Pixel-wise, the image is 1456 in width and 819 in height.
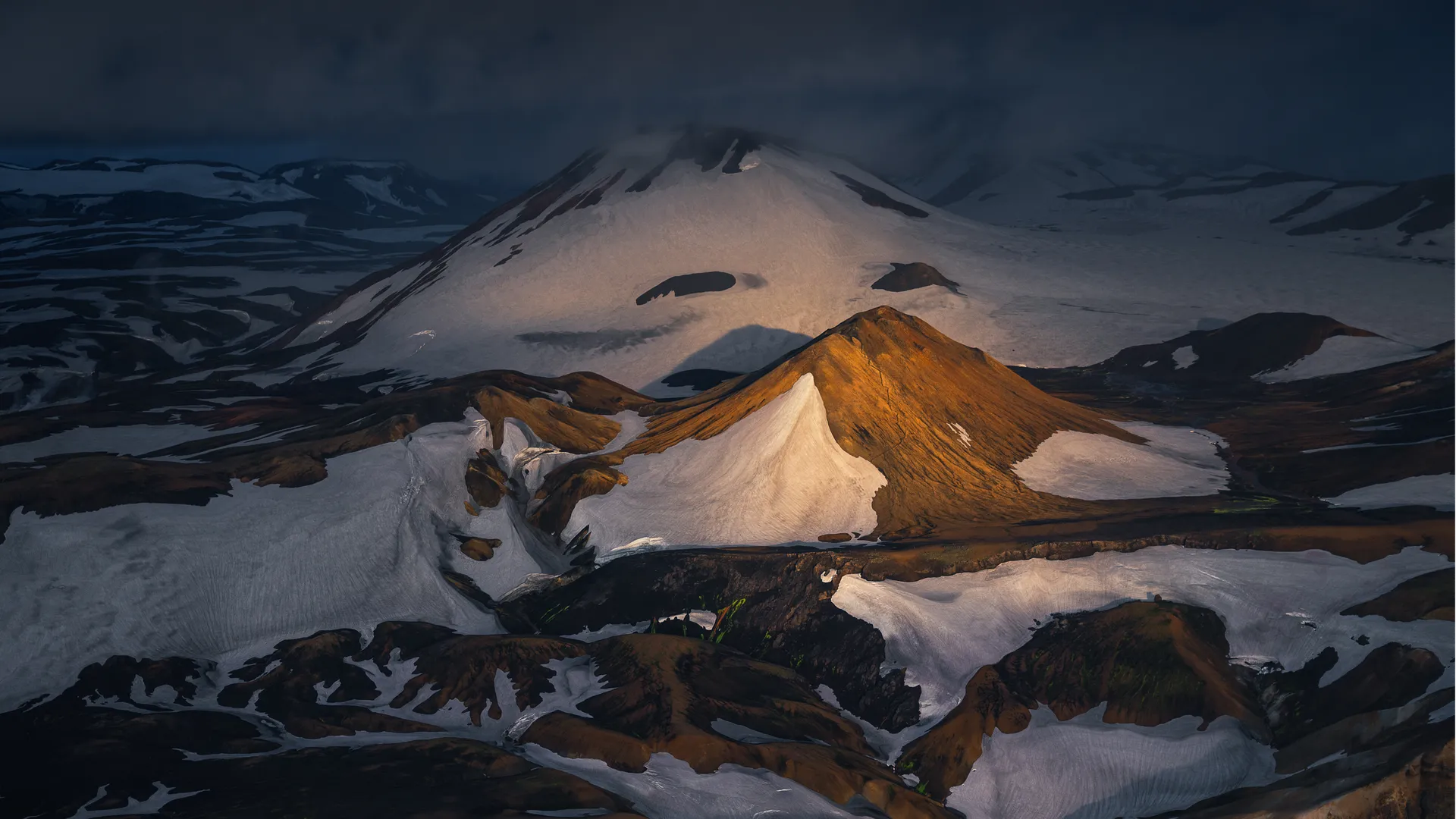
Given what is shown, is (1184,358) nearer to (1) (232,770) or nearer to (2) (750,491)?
(2) (750,491)

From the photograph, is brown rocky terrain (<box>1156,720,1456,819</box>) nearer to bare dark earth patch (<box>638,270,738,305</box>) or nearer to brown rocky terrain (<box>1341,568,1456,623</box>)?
brown rocky terrain (<box>1341,568,1456,623</box>)

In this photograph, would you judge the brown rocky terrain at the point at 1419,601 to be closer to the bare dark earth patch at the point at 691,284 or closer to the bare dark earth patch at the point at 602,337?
the bare dark earth patch at the point at 602,337

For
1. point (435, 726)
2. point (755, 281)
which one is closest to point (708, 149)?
point (755, 281)

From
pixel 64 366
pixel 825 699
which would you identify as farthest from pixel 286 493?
pixel 64 366

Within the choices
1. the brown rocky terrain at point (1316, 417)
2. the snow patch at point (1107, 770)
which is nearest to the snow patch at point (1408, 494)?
the brown rocky terrain at point (1316, 417)

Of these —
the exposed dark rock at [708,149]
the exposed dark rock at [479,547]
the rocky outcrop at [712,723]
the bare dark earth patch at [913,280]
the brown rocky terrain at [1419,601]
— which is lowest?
the bare dark earth patch at [913,280]
